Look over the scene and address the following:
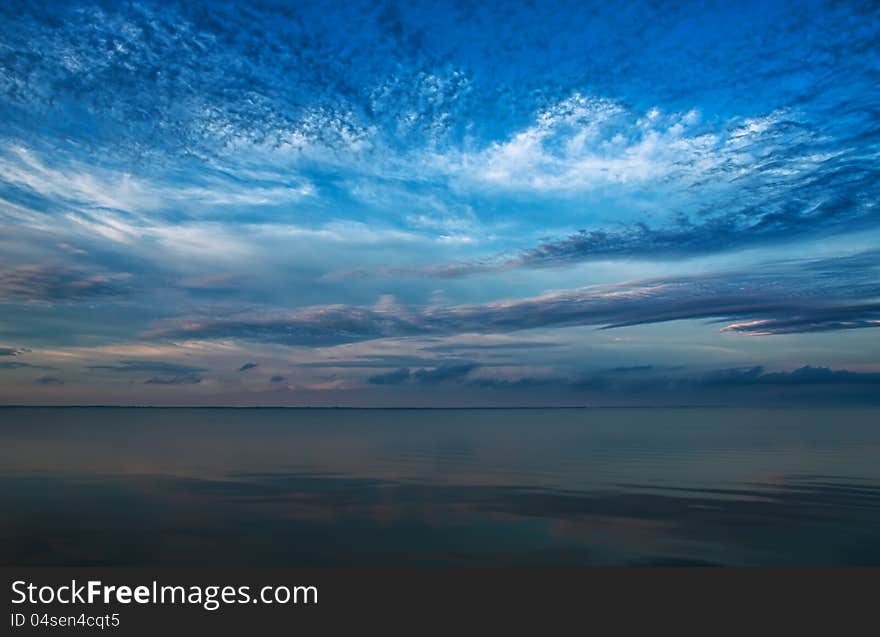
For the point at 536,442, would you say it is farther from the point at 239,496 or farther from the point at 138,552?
the point at 138,552

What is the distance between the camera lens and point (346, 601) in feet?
51.1

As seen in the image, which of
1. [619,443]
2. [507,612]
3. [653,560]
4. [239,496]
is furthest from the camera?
[619,443]

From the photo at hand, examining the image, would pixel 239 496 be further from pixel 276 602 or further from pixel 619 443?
pixel 619 443

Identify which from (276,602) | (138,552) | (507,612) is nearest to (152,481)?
(138,552)

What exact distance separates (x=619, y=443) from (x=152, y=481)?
5081cm

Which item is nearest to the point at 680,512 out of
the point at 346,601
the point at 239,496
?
the point at 346,601

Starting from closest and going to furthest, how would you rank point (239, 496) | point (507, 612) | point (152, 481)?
point (507, 612) < point (239, 496) < point (152, 481)

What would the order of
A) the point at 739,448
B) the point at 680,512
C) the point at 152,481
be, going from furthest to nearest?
the point at 739,448 < the point at 152,481 < the point at 680,512

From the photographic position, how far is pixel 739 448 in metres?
59.4

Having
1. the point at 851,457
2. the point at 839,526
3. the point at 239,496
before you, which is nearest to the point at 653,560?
the point at 839,526

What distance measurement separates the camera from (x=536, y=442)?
2832 inches

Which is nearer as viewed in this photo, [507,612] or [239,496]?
[507,612]

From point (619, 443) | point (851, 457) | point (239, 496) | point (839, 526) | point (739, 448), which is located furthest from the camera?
point (619, 443)

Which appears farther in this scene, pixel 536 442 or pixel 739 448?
pixel 536 442
